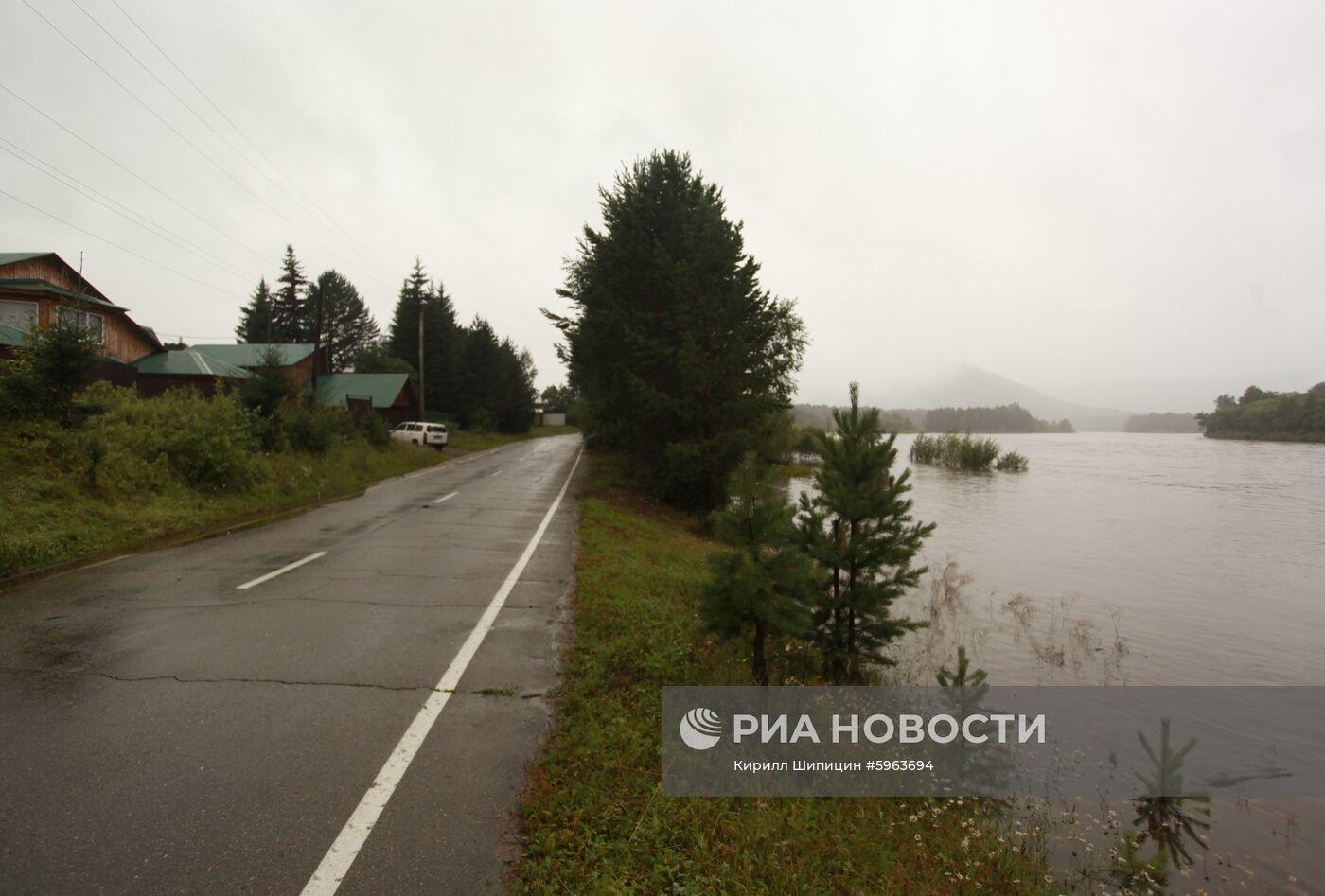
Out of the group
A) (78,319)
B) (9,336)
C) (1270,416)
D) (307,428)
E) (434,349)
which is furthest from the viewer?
(1270,416)

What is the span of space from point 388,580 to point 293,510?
25.5ft

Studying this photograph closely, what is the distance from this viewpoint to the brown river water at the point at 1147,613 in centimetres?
479

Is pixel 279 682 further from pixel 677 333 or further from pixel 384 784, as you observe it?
pixel 677 333

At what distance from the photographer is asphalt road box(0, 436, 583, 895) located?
9.49 feet

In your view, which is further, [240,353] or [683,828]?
[240,353]

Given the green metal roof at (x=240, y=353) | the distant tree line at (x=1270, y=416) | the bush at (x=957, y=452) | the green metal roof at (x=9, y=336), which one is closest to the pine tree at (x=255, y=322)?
the green metal roof at (x=240, y=353)

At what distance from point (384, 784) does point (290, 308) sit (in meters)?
79.7

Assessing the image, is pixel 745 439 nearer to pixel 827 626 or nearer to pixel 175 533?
pixel 827 626

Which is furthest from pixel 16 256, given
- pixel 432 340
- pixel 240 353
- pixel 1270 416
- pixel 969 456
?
pixel 1270 416

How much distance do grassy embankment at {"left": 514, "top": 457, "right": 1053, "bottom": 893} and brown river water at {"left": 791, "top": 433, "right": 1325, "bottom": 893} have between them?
985 mm

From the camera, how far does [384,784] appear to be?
3504 millimetres

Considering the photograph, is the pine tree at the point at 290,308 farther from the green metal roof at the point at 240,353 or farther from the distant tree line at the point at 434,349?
the green metal roof at the point at 240,353

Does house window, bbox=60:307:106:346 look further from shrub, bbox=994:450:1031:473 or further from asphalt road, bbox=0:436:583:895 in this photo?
shrub, bbox=994:450:1031:473

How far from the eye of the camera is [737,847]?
334cm
